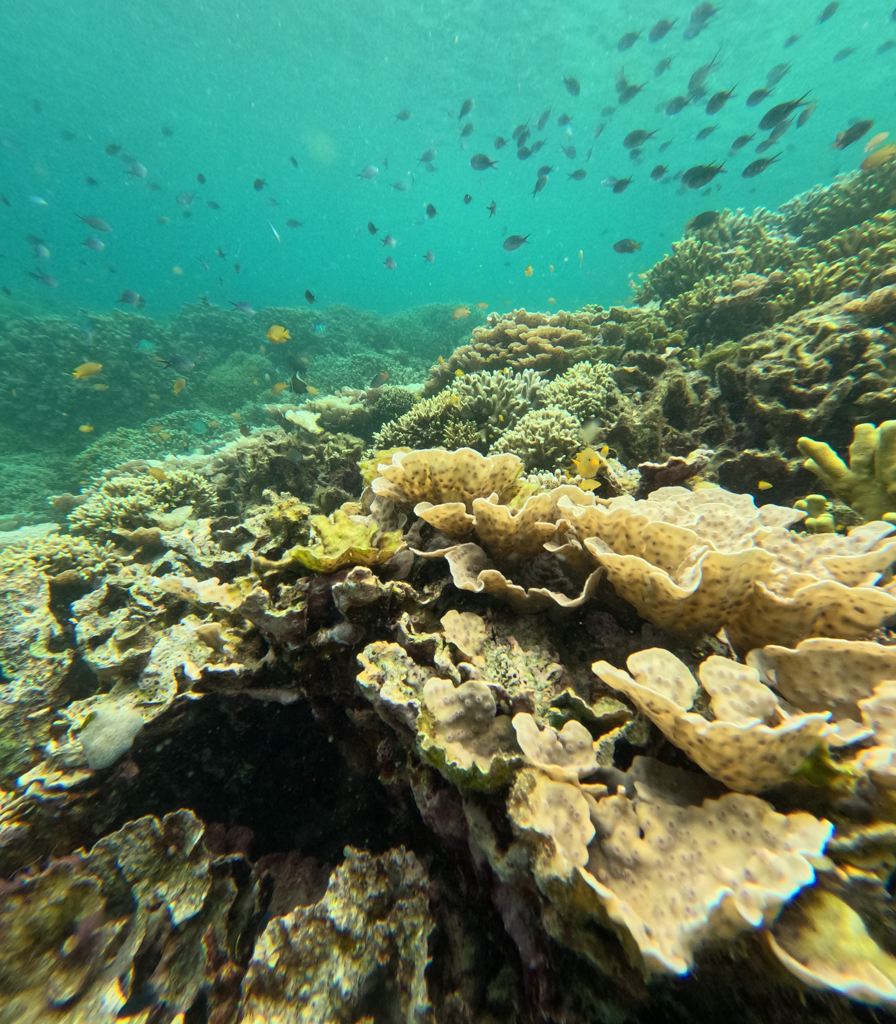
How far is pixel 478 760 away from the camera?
5.15 ft

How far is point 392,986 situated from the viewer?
160cm

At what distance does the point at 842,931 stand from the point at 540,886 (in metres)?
0.77

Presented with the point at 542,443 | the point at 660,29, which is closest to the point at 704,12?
the point at 660,29

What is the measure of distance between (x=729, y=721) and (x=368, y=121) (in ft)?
325

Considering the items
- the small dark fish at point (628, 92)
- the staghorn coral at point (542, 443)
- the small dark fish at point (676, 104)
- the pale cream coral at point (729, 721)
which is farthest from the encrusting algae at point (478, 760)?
the small dark fish at point (628, 92)

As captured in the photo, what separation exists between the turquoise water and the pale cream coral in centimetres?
1569

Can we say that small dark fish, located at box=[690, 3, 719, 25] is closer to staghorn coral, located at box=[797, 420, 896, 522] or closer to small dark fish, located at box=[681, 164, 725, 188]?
small dark fish, located at box=[681, 164, 725, 188]

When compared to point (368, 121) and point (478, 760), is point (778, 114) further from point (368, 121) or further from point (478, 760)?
point (368, 121)

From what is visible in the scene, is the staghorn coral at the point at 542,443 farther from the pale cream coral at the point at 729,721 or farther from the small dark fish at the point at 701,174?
the small dark fish at the point at 701,174

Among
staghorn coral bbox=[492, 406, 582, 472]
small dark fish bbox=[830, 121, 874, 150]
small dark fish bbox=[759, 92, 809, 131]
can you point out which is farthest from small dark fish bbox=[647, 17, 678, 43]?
staghorn coral bbox=[492, 406, 582, 472]

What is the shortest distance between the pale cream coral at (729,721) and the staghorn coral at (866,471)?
2.30 m

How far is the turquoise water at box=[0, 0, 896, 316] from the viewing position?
42875mm

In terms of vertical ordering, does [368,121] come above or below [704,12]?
above

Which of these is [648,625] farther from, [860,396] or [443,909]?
[860,396]
